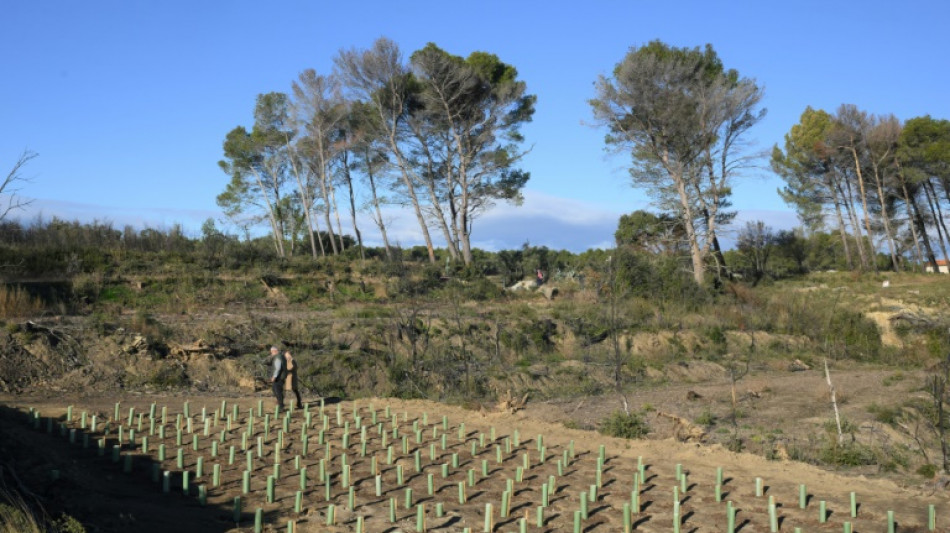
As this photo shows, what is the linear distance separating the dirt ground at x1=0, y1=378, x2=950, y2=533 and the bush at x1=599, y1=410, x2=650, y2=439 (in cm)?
28

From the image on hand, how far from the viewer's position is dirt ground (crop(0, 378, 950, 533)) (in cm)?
960

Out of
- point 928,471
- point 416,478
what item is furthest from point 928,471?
point 416,478

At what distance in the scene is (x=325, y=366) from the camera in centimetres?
2106

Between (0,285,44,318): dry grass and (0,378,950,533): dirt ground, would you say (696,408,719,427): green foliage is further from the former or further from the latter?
(0,285,44,318): dry grass

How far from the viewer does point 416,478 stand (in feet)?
38.3

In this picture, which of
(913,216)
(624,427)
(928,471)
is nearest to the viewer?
(928,471)

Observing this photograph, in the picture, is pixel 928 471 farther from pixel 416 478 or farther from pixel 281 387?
pixel 281 387

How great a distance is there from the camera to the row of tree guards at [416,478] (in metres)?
9.72

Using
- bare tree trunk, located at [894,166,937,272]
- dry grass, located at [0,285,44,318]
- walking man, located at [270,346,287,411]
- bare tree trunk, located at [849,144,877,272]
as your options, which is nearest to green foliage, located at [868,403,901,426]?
walking man, located at [270,346,287,411]

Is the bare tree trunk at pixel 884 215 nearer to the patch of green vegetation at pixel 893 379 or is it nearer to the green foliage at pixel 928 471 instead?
the patch of green vegetation at pixel 893 379

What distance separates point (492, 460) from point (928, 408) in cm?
899

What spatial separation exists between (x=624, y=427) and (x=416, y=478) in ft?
14.6

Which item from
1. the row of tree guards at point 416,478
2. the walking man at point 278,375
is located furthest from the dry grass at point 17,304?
the walking man at point 278,375

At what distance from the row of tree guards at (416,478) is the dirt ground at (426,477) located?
38mm
